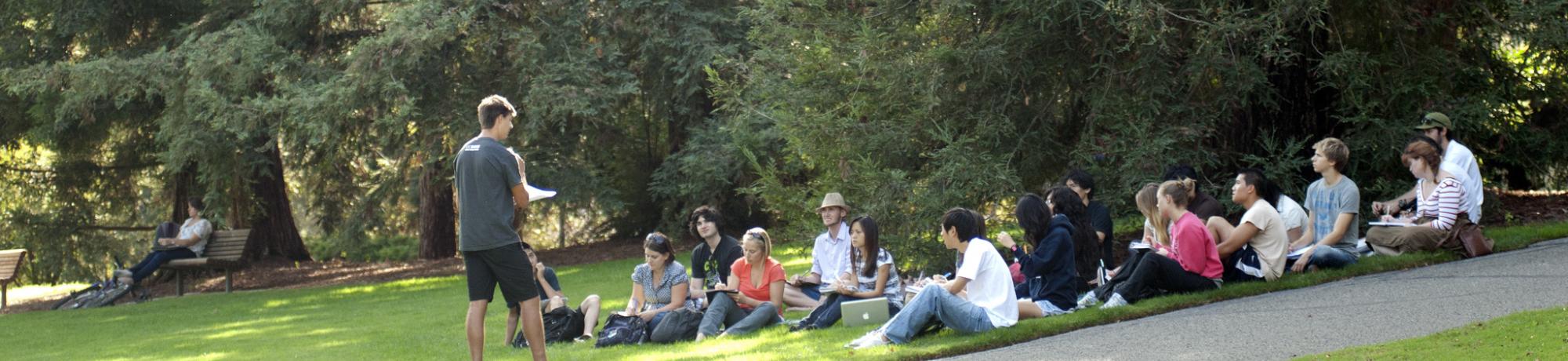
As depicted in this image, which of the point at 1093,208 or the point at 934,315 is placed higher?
the point at 1093,208

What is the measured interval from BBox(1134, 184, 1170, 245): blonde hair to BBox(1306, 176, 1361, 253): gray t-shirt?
1.54 meters

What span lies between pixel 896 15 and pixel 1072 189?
338cm

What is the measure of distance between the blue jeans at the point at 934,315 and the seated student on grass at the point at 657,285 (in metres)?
2.43

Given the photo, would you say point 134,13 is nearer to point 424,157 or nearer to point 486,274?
point 424,157

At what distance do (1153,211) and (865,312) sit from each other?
223 cm

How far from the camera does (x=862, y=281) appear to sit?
11.0 m

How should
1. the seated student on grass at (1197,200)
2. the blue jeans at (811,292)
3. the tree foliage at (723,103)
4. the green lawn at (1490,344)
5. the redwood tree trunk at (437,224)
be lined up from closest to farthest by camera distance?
the green lawn at (1490,344)
the seated student on grass at (1197,200)
the blue jeans at (811,292)
the tree foliage at (723,103)
the redwood tree trunk at (437,224)

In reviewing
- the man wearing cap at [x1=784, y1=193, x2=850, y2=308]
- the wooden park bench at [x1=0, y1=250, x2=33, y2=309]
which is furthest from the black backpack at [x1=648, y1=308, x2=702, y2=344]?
the wooden park bench at [x1=0, y1=250, x2=33, y2=309]

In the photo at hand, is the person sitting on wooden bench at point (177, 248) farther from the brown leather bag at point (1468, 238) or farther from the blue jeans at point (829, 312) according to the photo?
the brown leather bag at point (1468, 238)

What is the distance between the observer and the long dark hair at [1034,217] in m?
9.63

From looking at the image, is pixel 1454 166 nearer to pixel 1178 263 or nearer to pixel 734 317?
pixel 1178 263

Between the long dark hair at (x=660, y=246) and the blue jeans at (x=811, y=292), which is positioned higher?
the long dark hair at (x=660, y=246)

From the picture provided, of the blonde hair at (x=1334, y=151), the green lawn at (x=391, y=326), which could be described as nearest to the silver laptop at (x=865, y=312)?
the green lawn at (x=391, y=326)

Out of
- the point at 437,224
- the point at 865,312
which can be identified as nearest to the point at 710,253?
the point at 865,312
